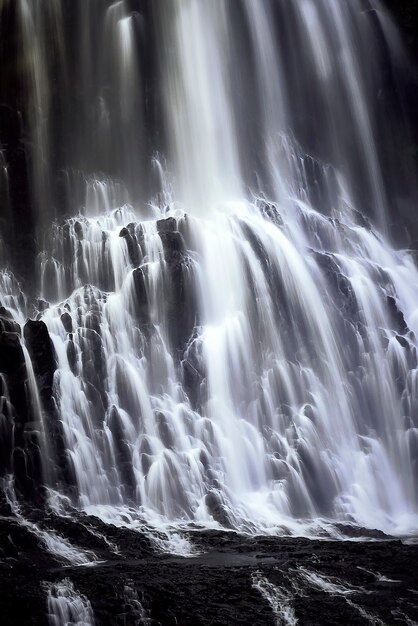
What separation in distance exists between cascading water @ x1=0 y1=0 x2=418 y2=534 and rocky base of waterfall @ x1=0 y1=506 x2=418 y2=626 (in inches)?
64.6

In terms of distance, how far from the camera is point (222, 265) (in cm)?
2109

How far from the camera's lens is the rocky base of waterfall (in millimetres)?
10469

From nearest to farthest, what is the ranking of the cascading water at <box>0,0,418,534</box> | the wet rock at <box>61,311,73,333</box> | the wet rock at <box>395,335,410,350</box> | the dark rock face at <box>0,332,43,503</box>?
1. the dark rock face at <box>0,332,43,503</box>
2. the cascading water at <box>0,0,418,534</box>
3. the wet rock at <box>61,311,73,333</box>
4. the wet rock at <box>395,335,410,350</box>

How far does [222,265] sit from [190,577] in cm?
1087

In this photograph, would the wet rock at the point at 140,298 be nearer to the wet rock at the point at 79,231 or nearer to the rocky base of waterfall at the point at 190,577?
the wet rock at the point at 79,231

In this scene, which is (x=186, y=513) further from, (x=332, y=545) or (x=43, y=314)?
(x=43, y=314)

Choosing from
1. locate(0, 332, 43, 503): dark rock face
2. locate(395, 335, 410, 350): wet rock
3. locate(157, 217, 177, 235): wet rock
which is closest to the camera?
locate(0, 332, 43, 503): dark rock face

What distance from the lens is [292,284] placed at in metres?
21.4

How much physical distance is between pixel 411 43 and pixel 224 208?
→ 14.0 metres

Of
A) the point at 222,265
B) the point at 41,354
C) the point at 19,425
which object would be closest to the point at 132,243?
the point at 222,265

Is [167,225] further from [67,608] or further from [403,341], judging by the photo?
[67,608]

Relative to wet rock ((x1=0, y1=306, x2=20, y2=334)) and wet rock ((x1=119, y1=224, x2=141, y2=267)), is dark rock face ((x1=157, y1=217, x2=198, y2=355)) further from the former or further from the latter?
wet rock ((x1=0, y1=306, x2=20, y2=334))

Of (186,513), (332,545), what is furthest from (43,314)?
(332,545)

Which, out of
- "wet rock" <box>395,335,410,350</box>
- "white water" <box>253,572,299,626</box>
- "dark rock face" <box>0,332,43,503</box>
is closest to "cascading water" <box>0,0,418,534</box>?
"wet rock" <box>395,335,410,350</box>
